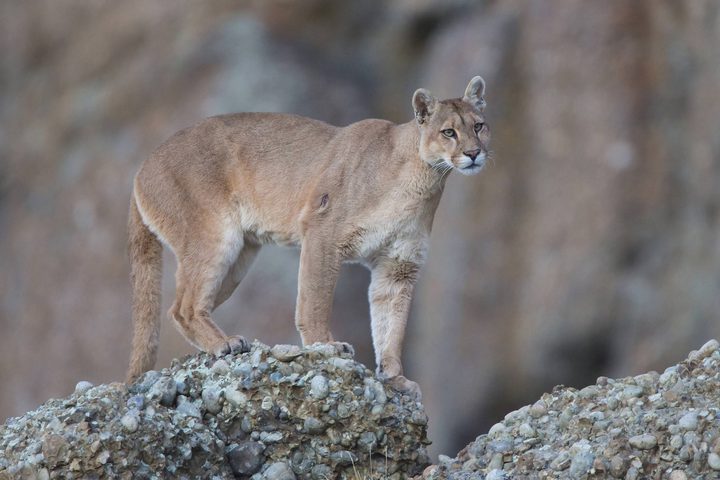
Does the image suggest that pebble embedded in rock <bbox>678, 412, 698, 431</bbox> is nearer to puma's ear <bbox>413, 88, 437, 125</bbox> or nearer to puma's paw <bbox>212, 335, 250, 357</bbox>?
puma's paw <bbox>212, 335, 250, 357</bbox>

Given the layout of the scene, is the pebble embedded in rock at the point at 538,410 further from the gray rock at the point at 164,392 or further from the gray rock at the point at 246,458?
the gray rock at the point at 164,392

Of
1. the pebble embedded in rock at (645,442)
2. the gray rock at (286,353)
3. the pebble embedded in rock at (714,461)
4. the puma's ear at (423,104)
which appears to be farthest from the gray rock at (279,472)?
the puma's ear at (423,104)

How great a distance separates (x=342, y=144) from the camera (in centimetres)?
855

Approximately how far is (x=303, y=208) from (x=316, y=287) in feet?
1.87

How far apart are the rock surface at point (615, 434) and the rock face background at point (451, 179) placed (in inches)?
259

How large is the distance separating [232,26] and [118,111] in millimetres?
1698

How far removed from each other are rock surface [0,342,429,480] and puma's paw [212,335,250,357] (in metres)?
0.35

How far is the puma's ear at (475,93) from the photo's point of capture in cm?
859

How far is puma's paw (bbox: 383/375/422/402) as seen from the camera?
7328 mm

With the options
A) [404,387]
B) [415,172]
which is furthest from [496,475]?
[415,172]

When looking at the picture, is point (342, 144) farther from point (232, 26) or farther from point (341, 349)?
point (232, 26)

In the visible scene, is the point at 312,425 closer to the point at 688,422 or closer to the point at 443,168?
the point at 688,422

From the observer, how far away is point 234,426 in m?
6.57

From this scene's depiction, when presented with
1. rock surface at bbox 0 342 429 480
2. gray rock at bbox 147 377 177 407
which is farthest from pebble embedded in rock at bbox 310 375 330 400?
gray rock at bbox 147 377 177 407
